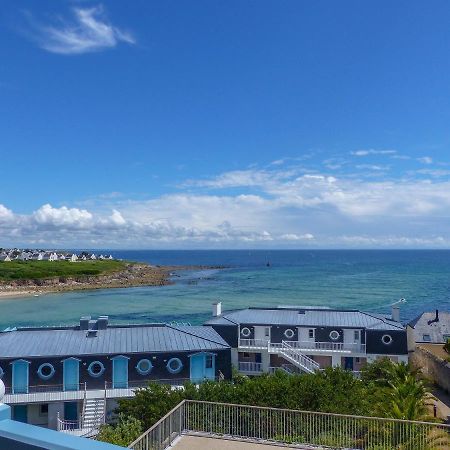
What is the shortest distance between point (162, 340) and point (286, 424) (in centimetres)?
1461

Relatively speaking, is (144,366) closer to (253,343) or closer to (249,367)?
(249,367)

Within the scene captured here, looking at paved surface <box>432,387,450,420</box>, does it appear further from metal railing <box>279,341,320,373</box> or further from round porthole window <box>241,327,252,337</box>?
round porthole window <box>241,327,252,337</box>

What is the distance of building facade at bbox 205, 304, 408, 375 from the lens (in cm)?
3369

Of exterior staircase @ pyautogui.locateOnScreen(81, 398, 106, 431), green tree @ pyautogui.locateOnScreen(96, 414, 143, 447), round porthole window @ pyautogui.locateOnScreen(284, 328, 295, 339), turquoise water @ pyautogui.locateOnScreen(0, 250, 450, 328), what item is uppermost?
round porthole window @ pyautogui.locateOnScreen(284, 328, 295, 339)

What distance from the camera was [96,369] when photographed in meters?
27.0

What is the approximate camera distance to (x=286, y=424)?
50.4 ft

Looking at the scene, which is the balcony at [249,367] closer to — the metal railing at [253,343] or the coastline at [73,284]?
the metal railing at [253,343]

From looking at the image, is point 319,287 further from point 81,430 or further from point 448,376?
point 81,430

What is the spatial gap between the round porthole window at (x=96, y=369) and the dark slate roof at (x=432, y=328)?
25951 mm

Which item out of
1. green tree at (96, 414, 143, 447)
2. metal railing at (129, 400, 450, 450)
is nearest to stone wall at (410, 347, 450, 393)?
metal railing at (129, 400, 450, 450)

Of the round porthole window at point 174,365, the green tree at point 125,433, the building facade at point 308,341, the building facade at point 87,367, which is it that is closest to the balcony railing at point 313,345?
the building facade at point 308,341

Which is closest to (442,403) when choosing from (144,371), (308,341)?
(308,341)

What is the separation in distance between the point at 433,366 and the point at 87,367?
23730 mm

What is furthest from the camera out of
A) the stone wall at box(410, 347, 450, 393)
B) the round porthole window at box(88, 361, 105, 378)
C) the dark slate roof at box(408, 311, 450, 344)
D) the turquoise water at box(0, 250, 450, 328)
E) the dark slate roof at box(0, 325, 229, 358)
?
the turquoise water at box(0, 250, 450, 328)
